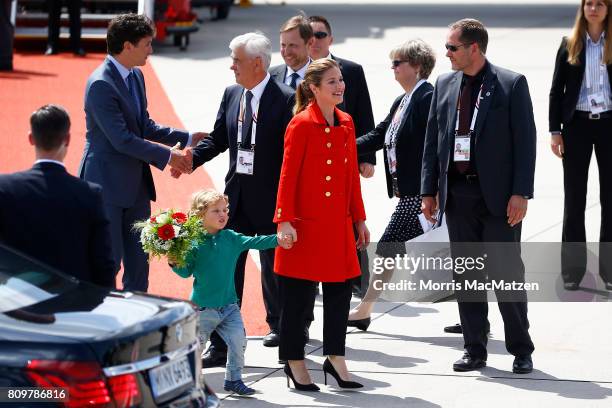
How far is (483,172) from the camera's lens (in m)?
7.28

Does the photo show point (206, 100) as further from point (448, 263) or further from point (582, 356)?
point (582, 356)

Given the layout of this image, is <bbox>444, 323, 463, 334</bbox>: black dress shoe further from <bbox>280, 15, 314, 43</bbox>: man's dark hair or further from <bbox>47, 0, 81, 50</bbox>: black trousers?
<bbox>47, 0, 81, 50</bbox>: black trousers

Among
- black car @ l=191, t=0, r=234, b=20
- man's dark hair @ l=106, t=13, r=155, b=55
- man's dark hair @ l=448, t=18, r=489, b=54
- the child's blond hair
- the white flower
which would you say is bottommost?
the white flower

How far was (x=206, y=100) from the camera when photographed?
16859 millimetres

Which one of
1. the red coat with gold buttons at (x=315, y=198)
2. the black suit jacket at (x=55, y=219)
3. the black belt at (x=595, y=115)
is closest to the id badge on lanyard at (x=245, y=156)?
the red coat with gold buttons at (x=315, y=198)

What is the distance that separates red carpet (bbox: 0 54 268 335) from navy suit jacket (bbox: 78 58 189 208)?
1.45 meters

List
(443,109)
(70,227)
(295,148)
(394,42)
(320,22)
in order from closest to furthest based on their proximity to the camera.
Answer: (70,227), (295,148), (443,109), (320,22), (394,42)

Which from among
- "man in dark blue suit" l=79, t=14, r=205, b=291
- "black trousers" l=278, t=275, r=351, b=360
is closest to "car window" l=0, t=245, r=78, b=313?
"black trousers" l=278, t=275, r=351, b=360

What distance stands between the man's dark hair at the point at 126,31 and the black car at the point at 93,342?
2.56m

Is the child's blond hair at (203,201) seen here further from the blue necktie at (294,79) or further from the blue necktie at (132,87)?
the blue necktie at (294,79)

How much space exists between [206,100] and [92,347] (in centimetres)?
1247

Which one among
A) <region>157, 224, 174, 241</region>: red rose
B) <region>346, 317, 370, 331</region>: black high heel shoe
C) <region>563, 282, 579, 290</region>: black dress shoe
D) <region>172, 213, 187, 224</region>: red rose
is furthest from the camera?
<region>563, 282, 579, 290</region>: black dress shoe

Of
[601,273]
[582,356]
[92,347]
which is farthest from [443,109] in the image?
[92,347]

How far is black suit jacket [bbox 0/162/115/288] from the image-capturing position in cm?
553
